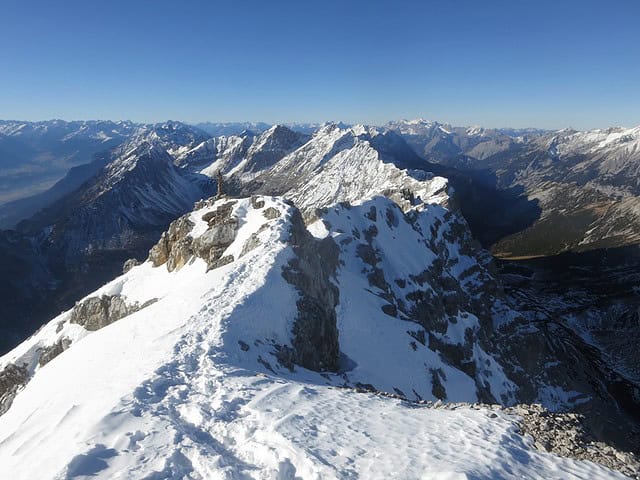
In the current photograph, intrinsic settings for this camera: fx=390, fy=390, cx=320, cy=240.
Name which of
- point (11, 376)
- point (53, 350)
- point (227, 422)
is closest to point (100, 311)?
Answer: point (53, 350)

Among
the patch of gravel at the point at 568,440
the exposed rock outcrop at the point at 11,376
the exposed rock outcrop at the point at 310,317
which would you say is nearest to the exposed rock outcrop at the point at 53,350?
the exposed rock outcrop at the point at 11,376

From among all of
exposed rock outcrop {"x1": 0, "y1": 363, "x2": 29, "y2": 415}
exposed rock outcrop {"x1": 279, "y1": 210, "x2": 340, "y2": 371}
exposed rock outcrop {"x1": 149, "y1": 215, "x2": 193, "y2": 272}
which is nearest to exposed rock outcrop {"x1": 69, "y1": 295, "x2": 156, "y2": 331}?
exposed rock outcrop {"x1": 149, "y1": 215, "x2": 193, "y2": 272}

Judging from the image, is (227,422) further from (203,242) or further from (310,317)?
(203,242)

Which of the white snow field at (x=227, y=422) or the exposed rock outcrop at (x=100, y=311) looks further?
the exposed rock outcrop at (x=100, y=311)

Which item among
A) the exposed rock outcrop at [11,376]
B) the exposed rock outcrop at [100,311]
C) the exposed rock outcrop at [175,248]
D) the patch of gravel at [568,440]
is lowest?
the exposed rock outcrop at [11,376]

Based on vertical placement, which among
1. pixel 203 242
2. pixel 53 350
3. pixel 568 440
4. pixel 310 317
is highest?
pixel 203 242

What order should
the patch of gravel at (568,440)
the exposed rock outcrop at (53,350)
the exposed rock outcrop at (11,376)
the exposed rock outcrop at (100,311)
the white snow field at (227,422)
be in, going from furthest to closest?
the exposed rock outcrop at (100,311) → the exposed rock outcrop at (53,350) → the exposed rock outcrop at (11,376) → the patch of gravel at (568,440) → the white snow field at (227,422)

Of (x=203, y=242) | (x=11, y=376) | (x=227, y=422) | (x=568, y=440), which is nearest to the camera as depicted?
(x=568, y=440)

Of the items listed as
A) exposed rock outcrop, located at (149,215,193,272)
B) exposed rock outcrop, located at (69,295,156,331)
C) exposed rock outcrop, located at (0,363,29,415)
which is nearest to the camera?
exposed rock outcrop, located at (0,363,29,415)

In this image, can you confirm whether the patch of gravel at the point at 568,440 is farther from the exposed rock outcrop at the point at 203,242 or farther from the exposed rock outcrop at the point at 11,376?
the exposed rock outcrop at the point at 11,376

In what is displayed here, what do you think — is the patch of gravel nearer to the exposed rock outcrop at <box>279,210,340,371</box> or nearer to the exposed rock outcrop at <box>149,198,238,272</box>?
the exposed rock outcrop at <box>279,210,340,371</box>
